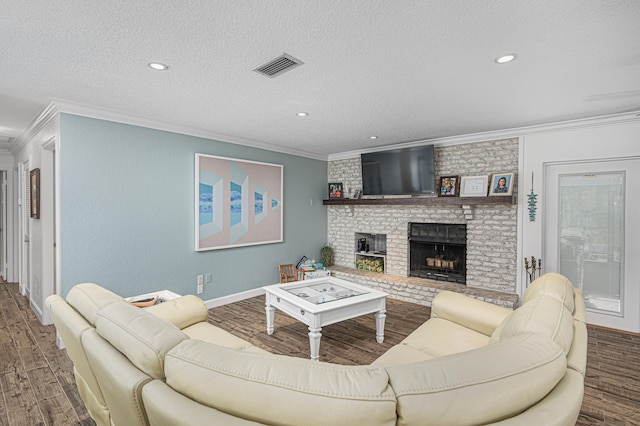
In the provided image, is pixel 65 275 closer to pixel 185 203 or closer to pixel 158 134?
pixel 185 203

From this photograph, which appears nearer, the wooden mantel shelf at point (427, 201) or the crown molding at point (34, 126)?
the crown molding at point (34, 126)

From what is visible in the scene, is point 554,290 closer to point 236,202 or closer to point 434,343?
point 434,343

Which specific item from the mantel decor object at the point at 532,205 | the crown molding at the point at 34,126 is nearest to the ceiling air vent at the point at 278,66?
the crown molding at the point at 34,126

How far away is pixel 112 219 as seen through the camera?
3383 mm

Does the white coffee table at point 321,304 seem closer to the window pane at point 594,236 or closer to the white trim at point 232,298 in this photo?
the white trim at point 232,298

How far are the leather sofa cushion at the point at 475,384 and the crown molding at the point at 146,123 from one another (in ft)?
12.1

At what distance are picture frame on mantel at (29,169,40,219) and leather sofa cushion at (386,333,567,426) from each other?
14.7ft

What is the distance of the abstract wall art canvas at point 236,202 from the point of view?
4.18 m

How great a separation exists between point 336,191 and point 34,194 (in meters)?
4.28

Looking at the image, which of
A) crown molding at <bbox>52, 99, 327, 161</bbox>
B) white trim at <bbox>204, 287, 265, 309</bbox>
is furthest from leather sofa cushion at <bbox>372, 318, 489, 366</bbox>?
crown molding at <bbox>52, 99, 327, 161</bbox>

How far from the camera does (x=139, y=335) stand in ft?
4.00

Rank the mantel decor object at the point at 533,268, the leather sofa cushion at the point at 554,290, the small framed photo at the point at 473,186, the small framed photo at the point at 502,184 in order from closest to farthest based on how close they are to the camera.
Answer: the leather sofa cushion at the point at 554,290, the mantel decor object at the point at 533,268, the small framed photo at the point at 502,184, the small framed photo at the point at 473,186

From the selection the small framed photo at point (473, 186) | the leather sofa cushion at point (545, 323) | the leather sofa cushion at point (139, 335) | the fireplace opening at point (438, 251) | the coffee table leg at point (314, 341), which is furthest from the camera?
the fireplace opening at point (438, 251)

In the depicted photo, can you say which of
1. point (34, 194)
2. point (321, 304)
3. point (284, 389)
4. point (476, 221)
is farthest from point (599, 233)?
point (34, 194)
